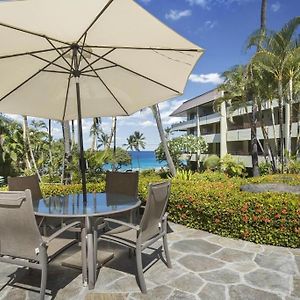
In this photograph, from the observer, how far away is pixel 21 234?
309 cm

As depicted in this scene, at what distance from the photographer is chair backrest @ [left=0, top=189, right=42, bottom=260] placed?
3.02m

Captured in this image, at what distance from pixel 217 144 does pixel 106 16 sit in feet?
101

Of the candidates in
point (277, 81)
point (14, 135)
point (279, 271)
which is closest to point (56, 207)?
point (279, 271)

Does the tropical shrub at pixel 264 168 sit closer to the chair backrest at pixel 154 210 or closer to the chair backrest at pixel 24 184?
the chair backrest at pixel 24 184

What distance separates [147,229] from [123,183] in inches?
87.7

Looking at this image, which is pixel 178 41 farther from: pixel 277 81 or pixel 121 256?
pixel 277 81

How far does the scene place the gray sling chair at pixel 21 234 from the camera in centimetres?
302

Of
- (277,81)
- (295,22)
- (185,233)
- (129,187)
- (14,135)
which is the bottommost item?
(185,233)

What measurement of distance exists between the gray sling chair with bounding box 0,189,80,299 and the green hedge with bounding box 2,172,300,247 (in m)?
3.43

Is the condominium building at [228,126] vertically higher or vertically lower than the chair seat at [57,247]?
higher

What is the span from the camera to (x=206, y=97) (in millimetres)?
33438

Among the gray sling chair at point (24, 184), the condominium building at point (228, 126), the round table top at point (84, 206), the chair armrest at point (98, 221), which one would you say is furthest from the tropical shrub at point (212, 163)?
the chair armrest at point (98, 221)

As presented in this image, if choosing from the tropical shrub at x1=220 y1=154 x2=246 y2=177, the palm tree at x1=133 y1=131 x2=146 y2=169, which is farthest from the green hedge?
the palm tree at x1=133 y1=131 x2=146 y2=169

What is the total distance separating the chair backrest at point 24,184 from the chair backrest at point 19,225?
2106 mm
